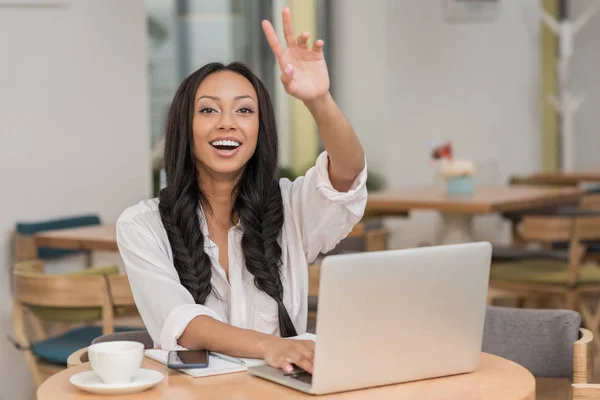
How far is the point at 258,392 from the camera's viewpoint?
5.39 ft

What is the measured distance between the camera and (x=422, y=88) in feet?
24.8

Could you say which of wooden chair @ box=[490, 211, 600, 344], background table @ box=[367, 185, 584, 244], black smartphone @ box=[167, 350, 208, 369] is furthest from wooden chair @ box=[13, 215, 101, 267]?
black smartphone @ box=[167, 350, 208, 369]

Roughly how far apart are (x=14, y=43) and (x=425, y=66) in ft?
12.4

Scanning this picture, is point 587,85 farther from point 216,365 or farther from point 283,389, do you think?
point 283,389

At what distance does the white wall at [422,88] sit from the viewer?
726cm

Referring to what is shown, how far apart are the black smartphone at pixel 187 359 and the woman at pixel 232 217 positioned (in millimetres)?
79

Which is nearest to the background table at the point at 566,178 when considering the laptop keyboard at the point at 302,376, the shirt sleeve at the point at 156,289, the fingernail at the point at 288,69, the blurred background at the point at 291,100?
the blurred background at the point at 291,100

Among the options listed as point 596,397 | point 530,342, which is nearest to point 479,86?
point 530,342

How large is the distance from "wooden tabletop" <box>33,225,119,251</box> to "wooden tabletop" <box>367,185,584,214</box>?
1666mm

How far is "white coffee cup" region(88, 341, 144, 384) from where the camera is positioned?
5.41ft

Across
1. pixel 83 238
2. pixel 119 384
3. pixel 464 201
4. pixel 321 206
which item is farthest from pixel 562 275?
pixel 119 384

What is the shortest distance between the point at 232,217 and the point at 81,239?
6.66ft

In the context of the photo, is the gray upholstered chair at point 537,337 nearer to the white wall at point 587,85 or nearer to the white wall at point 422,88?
the white wall at point 422,88

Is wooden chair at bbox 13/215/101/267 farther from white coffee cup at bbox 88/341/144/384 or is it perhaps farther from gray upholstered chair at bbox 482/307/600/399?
white coffee cup at bbox 88/341/144/384
